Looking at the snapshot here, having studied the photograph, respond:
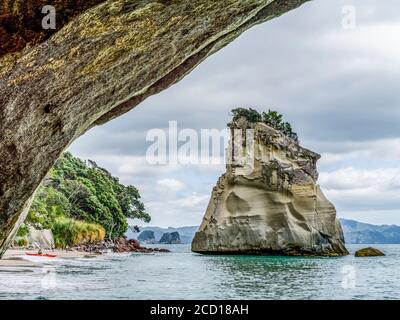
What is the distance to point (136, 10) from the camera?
7754 mm

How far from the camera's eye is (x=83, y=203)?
80875mm

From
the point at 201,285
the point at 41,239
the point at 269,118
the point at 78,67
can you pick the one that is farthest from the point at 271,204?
the point at 78,67

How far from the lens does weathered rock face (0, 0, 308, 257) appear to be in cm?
763

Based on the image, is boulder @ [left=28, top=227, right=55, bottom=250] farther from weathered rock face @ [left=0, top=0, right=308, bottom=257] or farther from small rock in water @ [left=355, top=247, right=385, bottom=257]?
weathered rock face @ [left=0, top=0, right=308, bottom=257]

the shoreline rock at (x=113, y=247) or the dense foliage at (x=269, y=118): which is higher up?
the dense foliage at (x=269, y=118)

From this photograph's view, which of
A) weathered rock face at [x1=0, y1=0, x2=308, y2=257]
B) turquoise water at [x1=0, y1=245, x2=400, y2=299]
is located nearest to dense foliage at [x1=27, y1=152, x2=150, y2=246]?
turquoise water at [x1=0, y1=245, x2=400, y2=299]

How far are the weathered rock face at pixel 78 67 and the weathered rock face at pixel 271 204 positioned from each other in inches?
2294

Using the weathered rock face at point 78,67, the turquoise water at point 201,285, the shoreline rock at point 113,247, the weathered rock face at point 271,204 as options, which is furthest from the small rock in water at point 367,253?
the weathered rock face at point 78,67

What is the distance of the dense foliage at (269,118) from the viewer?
72.2 metres

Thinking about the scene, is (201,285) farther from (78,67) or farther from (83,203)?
(83,203)

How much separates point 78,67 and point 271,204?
6068cm

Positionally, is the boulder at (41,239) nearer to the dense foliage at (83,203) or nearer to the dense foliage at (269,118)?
the dense foliage at (83,203)

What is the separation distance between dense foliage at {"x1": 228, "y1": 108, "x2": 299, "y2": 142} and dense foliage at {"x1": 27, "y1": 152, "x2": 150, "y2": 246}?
77.9 feet
